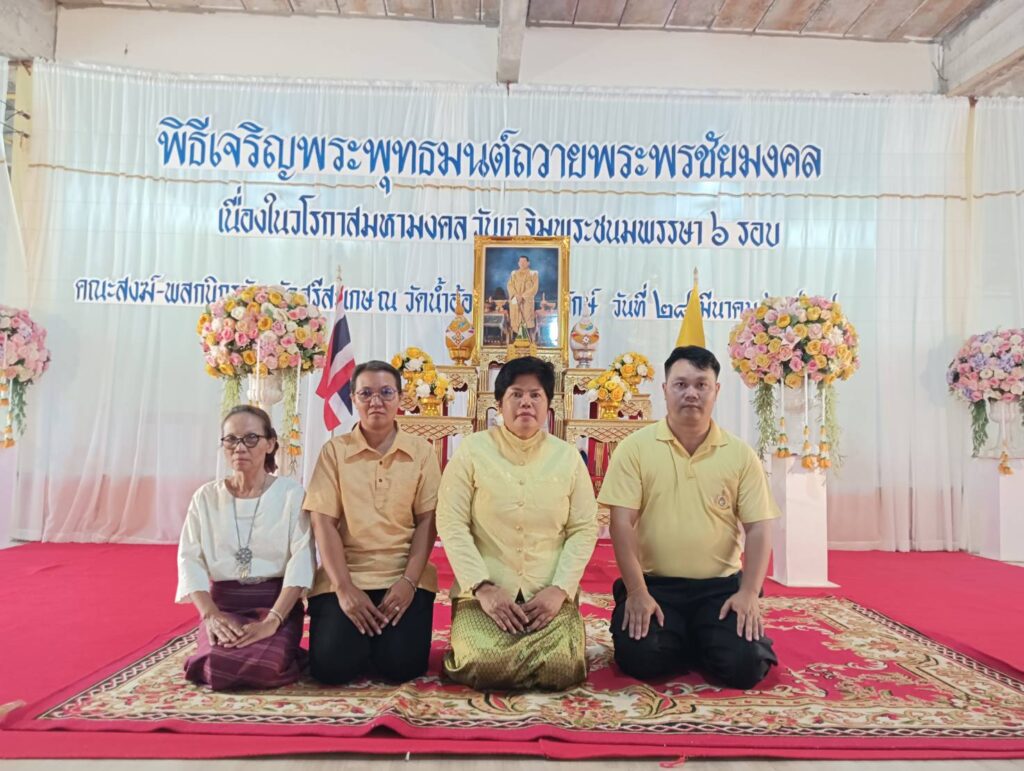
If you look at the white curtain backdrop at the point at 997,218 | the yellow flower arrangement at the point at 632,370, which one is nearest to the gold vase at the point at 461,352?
the yellow flower arrangement at the point at 632,370

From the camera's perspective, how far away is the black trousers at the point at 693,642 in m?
2.22

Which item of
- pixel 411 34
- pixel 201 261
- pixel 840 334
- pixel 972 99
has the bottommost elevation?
pixel 840 334

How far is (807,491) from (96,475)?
15.2 feet

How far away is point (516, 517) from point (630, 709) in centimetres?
62

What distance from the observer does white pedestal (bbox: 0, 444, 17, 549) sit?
15.0ft

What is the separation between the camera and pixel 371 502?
2379 mm

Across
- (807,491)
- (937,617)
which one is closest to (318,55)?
(807,491)

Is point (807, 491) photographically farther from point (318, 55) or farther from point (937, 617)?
point (318, 55)

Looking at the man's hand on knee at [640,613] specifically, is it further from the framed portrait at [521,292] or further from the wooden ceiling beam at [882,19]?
the wooden ceiling beam at [882,19]

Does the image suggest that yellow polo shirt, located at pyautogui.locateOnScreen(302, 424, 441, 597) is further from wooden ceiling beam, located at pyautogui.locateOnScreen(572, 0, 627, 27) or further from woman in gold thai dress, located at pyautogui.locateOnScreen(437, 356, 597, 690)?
wooden ceiling beam, located at pyautogui.locateOnScreen(572, 0, 627, 27)

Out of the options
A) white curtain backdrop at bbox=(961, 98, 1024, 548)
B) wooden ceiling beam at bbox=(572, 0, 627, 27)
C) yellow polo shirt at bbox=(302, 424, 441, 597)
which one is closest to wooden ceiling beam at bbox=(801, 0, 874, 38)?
white curtain backdrop at bbox=(961, 98, 1024, 548)

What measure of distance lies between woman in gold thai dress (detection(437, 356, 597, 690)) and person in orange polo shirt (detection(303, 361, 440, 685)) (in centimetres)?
12

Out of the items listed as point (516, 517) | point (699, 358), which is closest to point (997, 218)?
point (699, 358)

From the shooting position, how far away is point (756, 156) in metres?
5.66
